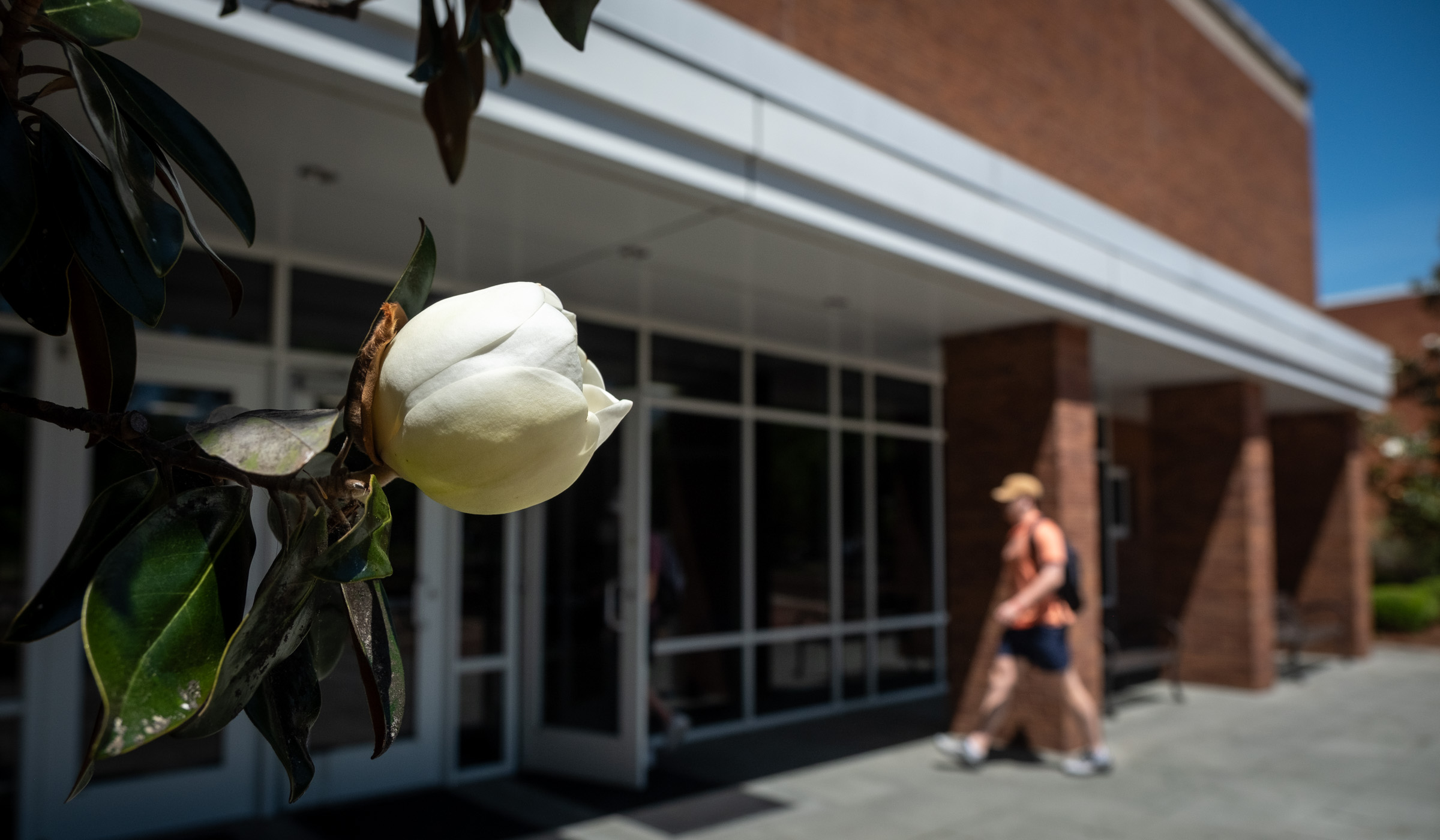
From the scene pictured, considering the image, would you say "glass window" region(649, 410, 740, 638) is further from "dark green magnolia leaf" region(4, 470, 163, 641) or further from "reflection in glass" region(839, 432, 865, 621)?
"dark green magnolia leaf" region(4, 470, 163, 641)

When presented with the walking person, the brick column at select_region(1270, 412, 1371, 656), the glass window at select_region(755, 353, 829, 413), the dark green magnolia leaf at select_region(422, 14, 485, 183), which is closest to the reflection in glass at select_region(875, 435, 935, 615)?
the glass window at select_region(755, 353, 829, 413)

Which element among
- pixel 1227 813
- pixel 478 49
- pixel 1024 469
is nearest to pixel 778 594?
pixel 1024 469

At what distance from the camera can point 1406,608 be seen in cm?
1518

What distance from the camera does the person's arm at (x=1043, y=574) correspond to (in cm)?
702

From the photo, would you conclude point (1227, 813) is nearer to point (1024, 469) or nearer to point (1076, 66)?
point (1024, 469)

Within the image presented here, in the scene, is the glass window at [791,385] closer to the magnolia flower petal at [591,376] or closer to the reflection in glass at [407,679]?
the reflection in glass at [407,679]

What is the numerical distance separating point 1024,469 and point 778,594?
2471mm

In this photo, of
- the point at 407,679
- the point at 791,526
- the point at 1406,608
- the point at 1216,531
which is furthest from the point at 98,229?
the point at 1406,608

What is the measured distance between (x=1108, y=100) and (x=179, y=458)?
974 cm

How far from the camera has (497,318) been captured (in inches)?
18.7

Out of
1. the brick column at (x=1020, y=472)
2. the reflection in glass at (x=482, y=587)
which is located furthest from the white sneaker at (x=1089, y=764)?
the reflection in glass at (x=482, y=587)

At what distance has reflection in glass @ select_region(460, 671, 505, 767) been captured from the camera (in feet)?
22.2

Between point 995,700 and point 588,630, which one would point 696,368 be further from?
point 995,700

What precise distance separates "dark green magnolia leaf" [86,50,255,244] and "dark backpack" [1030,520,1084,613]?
7053mm
